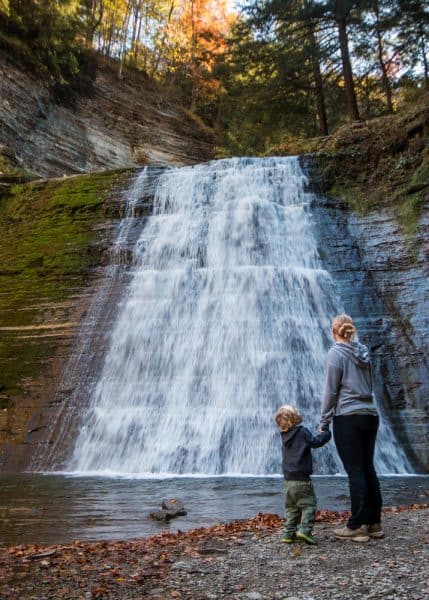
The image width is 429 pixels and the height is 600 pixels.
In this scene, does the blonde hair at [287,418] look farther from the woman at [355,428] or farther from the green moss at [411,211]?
the green moss at [411,211]

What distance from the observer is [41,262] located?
43.9ft

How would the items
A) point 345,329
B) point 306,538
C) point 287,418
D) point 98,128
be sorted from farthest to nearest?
point 98,128 → point 345,329 → point 287,418 → point 306,538

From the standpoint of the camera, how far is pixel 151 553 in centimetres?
353

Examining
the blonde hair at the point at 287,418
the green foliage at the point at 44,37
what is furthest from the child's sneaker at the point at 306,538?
the green foliage at the point at 44,37

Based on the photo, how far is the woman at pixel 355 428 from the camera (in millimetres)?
3756

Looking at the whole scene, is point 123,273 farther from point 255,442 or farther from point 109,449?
point 255,442

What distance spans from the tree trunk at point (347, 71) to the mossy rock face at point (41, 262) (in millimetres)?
7404

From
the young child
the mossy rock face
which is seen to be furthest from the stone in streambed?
the mossy rock face

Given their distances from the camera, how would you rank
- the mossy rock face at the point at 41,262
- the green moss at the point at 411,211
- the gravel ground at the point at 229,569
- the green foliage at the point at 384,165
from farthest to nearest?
the green foliage at the point at 384,165, the green moss at the point at 411,211, the mossy rock face at the point at 41,262, the gravel ground at the point at 229,569

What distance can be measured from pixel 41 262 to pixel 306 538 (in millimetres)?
11126

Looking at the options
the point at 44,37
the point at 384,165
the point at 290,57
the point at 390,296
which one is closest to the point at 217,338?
the point at 390,296

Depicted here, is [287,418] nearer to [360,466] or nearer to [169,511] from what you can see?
[360,466]

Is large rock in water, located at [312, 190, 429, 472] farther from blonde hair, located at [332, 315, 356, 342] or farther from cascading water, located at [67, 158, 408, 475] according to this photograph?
blonde hair, located at [332, 315, 356, 342]

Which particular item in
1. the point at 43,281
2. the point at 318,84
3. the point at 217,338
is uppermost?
the point at 318,84
